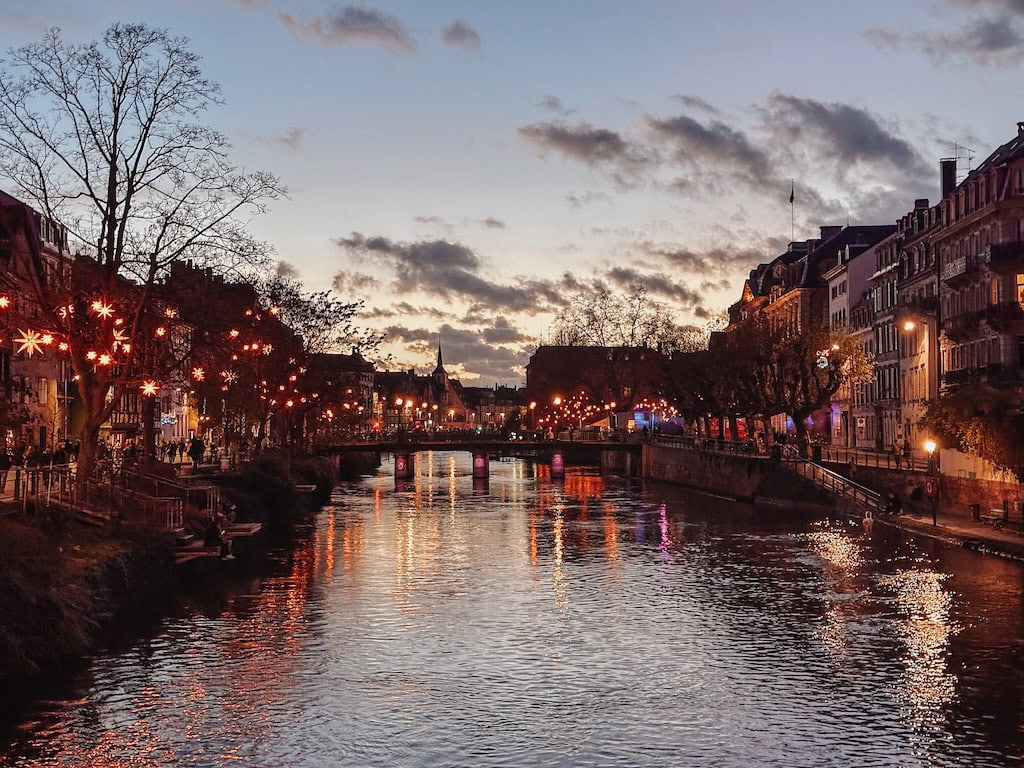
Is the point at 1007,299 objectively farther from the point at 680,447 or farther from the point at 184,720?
the point at 184,720

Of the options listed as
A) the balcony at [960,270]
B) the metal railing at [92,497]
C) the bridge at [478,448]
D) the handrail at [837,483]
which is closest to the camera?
the metal railing at [92,497]


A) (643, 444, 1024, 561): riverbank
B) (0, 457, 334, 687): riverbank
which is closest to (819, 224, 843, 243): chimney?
(643, 444, 1024, 561): riverbank

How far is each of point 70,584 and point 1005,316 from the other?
52847mm

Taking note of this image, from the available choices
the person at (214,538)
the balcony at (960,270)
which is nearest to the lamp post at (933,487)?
the balcony at (960,270)

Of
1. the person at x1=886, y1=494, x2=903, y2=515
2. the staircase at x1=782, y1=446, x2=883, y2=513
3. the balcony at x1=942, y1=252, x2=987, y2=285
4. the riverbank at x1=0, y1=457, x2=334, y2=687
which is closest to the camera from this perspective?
the riverbank at x1=0, y1=457, x2=334, y2=687

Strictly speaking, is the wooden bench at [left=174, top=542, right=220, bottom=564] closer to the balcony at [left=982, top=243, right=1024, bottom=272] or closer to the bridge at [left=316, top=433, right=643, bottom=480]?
the balcony at [left=982, top=243, right=1024, bottom=272]

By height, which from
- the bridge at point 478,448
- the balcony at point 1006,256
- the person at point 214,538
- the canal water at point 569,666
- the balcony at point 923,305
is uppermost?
the balcony at point 1006,256

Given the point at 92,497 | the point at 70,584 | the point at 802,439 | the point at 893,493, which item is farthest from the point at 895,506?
the point at 70,584

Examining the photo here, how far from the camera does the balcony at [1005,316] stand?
69.9 m

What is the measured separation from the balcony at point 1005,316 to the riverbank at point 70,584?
42.9 m

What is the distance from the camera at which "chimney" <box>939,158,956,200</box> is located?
89.4m

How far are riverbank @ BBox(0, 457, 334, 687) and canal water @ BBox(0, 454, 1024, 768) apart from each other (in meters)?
0.99

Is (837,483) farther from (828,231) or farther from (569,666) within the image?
(828,231)

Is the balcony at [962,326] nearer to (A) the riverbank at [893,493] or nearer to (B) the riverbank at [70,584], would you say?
(A) the riverbank at [893,493]
